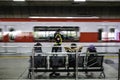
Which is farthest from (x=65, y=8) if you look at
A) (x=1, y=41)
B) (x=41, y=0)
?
(x=1, y=41)

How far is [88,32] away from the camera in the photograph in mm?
18844

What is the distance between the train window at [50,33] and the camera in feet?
62.2

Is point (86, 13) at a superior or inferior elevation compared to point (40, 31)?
superior

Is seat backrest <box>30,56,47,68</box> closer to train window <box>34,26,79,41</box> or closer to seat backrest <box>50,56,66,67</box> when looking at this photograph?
seat backrest <box>50,56,66,67</box>

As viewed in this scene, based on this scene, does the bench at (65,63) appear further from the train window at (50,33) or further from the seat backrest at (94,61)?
the train window at (50,33)

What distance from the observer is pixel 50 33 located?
19125 mm

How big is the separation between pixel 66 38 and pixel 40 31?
185cm

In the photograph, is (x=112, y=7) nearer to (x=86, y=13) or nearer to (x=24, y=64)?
(x=86, y=13)

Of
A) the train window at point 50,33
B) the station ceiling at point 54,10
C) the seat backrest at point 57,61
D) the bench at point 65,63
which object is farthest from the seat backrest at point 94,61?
the station ceiling at point 54,10

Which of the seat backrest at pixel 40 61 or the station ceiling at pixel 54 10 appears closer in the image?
the seat backrest at pixel 40 61

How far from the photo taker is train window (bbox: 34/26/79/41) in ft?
62.2

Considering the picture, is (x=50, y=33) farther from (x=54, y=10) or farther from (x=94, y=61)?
(x=94, y=61)

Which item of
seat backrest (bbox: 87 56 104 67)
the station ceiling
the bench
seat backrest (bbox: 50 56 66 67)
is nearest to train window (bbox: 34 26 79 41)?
the station ceiling

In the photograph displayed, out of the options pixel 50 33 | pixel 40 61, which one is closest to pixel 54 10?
pixel 50 33
